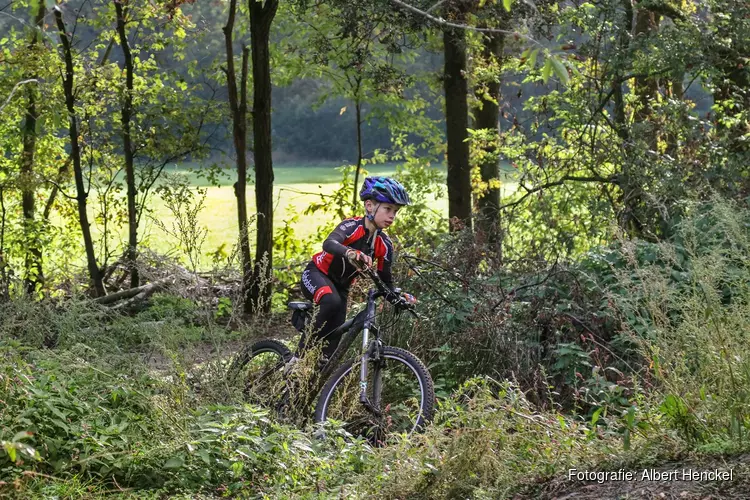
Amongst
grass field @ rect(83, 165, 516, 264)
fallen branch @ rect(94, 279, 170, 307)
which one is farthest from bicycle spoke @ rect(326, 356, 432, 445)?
fallen branch @ rect(94, 279, 170, 307)

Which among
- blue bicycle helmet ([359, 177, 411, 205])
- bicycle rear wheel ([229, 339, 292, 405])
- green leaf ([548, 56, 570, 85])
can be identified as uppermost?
green leaf ([548, 56, 570, 85])

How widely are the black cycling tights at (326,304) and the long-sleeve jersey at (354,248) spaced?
0.22ft

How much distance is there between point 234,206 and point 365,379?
14566 millimetres

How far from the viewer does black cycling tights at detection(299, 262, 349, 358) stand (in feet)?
20.5

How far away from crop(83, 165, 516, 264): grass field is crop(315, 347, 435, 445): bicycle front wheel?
2.89 metres

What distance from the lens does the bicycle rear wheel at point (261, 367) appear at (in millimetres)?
6084

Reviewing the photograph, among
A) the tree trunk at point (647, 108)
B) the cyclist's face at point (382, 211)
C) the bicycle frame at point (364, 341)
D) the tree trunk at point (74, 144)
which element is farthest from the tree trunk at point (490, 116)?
the bicycle frame at point (364, 341)

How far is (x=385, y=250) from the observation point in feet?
21.0

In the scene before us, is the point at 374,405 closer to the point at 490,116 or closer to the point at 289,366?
the point at 289,366

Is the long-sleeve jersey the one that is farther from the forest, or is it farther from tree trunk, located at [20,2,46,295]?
tree trunk, located at [20,2,46,295]

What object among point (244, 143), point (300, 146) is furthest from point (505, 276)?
point (300, 146)

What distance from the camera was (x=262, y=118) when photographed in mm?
11016

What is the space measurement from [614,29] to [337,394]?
6650 millimetres

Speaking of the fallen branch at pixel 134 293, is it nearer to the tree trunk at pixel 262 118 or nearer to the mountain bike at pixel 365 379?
the tree trunk at pixel 262 118
